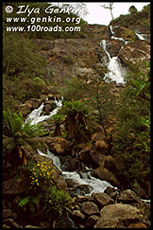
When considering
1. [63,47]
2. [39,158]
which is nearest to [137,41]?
[63,47]

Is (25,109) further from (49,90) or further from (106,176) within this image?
(106,176)

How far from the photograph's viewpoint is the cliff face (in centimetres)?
2205

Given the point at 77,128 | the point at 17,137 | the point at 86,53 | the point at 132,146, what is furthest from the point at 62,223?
the point at 86,53

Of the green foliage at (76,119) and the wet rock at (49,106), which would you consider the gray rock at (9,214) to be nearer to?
the green foliage at (76,119)

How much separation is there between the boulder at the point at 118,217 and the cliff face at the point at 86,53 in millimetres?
17351

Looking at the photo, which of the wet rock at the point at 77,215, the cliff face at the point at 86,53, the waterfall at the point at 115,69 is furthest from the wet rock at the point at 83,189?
the waterfall at the point at 115,69

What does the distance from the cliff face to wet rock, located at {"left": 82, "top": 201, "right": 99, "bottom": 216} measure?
1696cm

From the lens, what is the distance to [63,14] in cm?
2931

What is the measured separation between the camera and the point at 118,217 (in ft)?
12.7

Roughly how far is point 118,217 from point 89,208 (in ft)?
3.07

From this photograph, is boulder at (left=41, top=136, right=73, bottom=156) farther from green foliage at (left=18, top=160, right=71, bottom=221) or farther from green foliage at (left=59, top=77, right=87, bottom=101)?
green foliage at (left=59, top=77, right=87, bottom=101)

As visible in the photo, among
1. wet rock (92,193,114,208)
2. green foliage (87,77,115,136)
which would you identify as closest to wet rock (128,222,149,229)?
wet rock (92,193,114,208)

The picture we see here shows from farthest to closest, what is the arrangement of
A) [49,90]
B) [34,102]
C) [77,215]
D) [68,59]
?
[68,59] < [49,90] < [34,102] < [77,215]

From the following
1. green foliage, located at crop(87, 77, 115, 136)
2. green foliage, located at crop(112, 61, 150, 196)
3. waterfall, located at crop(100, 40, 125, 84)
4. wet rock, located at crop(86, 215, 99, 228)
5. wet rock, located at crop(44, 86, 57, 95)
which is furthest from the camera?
waterfall, located at crop(100, 40, 125, 84)
